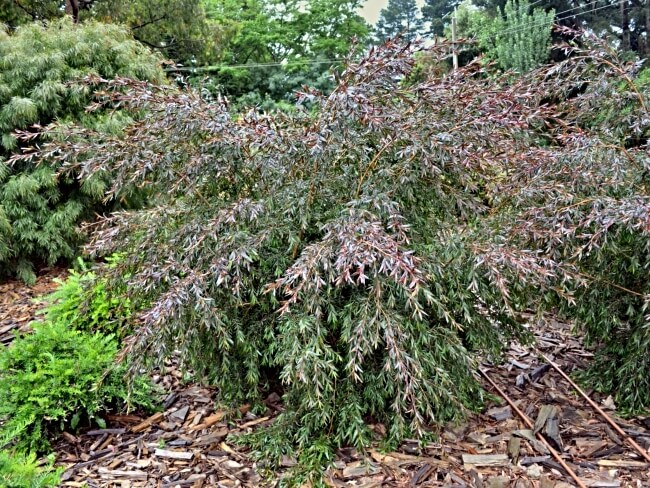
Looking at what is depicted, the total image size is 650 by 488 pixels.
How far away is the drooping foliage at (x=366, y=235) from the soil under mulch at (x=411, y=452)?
0.13 meters

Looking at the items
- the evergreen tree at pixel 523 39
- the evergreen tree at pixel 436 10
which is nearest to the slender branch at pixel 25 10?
the evergreen tree at pixel 523 39

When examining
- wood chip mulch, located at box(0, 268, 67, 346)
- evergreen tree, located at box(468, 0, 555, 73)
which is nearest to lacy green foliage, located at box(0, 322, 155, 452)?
wood chip mulch, located at box(0, 268, 67, 346)

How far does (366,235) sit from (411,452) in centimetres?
99

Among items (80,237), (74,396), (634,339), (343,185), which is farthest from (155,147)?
(80,237)

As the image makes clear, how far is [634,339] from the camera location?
2170 millimetres

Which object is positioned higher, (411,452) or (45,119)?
(45,119)

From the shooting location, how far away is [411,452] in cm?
203

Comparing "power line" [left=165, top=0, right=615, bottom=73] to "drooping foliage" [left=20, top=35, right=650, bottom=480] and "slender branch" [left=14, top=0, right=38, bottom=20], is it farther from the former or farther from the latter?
"drooping foliage" [left=20, top=35, right=650, bottom=480]

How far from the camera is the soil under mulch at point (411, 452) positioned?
1896 millimetres

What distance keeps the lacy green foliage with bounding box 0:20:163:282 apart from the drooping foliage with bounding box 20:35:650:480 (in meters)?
2.32

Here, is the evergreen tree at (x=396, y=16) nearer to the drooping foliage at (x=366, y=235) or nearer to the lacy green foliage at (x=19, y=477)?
the drooping foliage at (x=366, y=235)

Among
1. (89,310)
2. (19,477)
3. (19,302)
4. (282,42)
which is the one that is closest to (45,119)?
(19,302)

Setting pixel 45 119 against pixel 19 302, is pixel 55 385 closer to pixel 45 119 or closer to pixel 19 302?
pixel 19 302

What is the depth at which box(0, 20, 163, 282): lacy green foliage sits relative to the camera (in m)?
4.09
